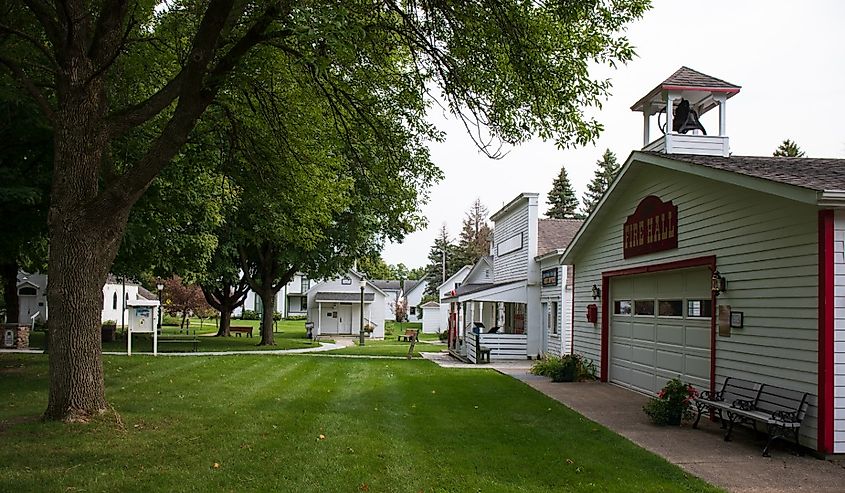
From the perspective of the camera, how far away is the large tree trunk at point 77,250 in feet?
32.4

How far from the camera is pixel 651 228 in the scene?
14.5 metres

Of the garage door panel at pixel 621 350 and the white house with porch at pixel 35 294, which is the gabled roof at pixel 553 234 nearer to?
the garage door panel at pixel 621 350

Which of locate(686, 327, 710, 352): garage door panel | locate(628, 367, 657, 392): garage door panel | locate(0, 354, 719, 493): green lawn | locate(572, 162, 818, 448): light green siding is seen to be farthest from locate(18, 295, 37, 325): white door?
locate(686, 327, 710, 352): garage door panel

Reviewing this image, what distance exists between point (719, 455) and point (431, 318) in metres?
55.4

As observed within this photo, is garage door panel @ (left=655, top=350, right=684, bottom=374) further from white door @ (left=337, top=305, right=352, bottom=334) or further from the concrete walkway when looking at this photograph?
white door @ (left=337, top=305, right=352, bottom=334)

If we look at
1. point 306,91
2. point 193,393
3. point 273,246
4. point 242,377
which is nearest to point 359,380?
point 242,377

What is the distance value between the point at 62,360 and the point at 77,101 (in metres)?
3.61

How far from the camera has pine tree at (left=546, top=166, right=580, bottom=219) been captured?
6725cm

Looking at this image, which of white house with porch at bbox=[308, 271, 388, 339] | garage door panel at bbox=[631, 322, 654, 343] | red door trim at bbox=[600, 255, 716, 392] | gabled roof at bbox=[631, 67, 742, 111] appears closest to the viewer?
red door trim at bbox=[600, 255, 716, 392]

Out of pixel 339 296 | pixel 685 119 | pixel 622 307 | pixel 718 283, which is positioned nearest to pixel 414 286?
pixel 339 296

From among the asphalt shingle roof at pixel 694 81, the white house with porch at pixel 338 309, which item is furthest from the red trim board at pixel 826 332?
the white house with porch at pixel 338 309

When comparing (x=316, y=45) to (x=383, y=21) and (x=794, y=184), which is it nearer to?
(x=383, y=21)

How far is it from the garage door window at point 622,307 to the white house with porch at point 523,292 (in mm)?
5995

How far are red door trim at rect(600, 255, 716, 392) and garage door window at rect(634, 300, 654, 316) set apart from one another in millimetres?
641
